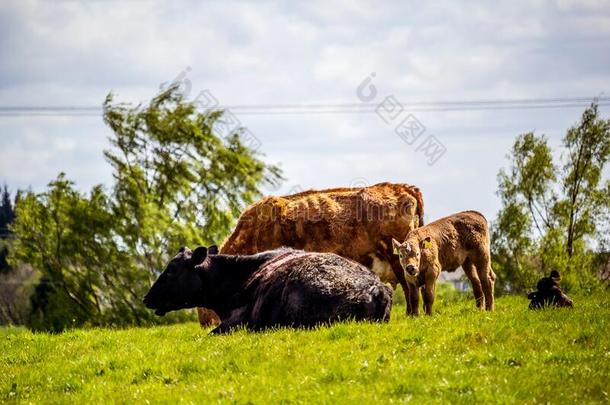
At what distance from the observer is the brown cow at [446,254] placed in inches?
675

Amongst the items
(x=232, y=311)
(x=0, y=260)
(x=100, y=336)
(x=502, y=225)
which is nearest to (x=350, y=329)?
(x=232, y=311)

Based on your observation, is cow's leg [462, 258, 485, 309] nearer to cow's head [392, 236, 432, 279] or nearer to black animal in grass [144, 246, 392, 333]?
cow's head [392, 236, 432, 279]

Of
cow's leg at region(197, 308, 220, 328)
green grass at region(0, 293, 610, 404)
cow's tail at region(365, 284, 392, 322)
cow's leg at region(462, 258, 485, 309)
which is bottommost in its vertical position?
green grass at region(0, 293, 610, 404)

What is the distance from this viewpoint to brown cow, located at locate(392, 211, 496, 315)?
1716cm

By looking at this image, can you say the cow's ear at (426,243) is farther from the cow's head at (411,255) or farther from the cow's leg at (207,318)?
the cow's leg at (207,318)

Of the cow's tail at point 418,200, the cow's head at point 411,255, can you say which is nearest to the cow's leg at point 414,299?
the cow's head at point 411,255

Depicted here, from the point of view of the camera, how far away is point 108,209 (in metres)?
54.1

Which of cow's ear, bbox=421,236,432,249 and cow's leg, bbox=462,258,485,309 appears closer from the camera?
cow's ear, bbox=421,236,432,249

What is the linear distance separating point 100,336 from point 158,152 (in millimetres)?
37391

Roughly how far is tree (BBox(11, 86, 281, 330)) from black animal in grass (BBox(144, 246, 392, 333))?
34.8 m

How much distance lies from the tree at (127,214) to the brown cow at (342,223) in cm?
3034

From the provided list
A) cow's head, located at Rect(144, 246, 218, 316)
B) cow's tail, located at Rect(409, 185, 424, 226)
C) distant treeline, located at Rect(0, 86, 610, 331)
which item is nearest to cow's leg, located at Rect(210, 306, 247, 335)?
cow's head, located at Rect(144, 246, 218, 316)

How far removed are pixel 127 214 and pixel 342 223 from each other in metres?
33.4

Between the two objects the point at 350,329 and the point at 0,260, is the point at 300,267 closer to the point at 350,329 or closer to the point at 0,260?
the point at 350,329
